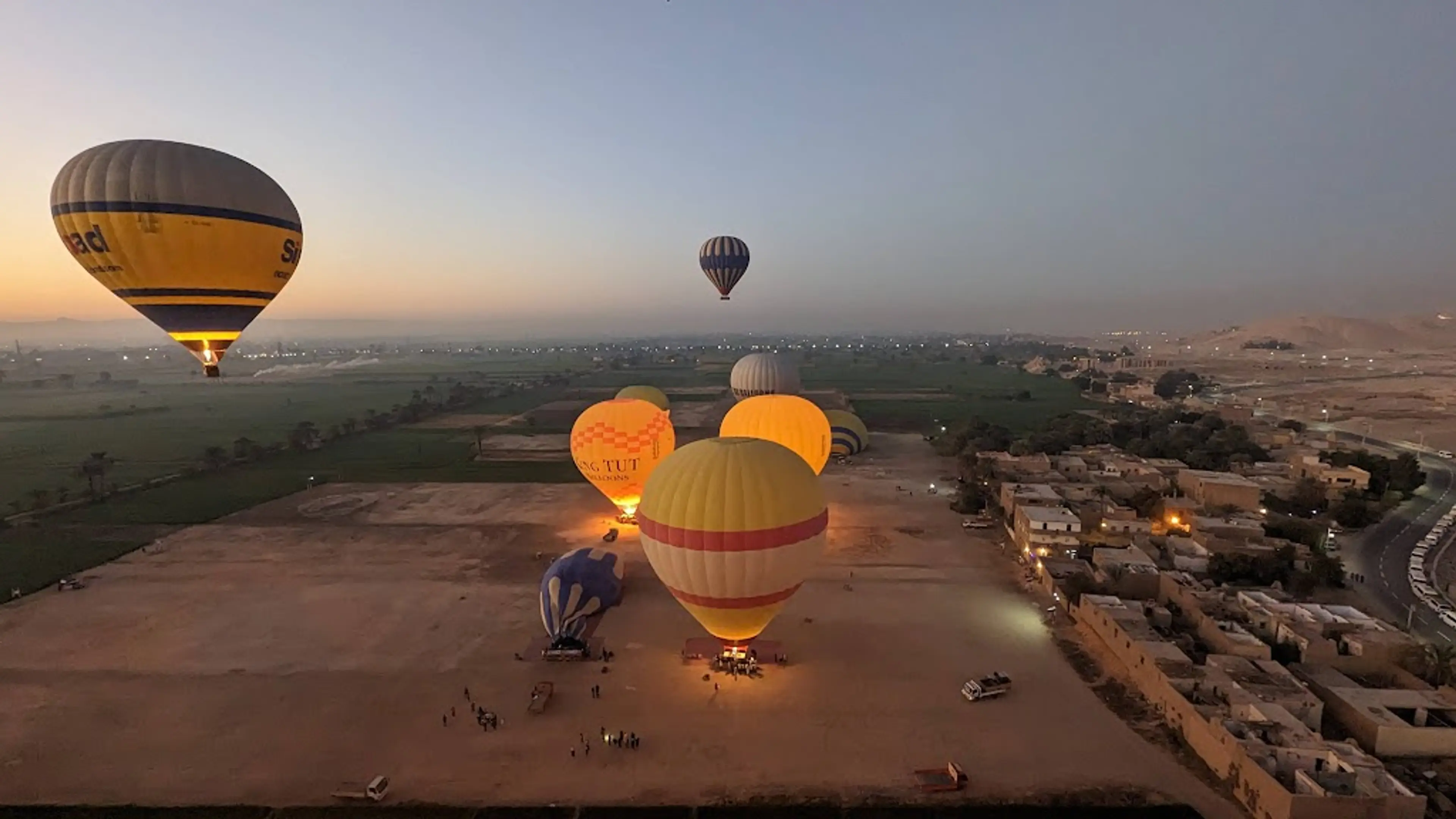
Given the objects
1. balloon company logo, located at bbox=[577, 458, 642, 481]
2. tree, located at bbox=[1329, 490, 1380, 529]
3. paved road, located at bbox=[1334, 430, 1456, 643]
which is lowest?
paved road, located at bbox=[1334, 430, 1456, 643]

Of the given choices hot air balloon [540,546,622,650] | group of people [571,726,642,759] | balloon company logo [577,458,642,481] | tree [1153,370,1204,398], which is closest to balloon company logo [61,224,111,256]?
hot air balloon [540,546,622,650]

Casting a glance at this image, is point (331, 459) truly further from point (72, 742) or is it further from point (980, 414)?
point (980, 414)

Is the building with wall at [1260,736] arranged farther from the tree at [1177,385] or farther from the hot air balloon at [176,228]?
the tree at [1177,385]

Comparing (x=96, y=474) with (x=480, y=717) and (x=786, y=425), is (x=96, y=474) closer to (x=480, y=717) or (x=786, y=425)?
(x=480, y=717)

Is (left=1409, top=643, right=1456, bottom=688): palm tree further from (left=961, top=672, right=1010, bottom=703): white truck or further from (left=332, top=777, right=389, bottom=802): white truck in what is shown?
(left=332, top=777, right=389, bottom=802): white truck

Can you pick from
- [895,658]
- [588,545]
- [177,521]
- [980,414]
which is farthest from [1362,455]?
[177,521]

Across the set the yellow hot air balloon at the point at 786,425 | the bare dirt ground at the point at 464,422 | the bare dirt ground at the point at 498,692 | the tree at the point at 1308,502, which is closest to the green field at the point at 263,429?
the bare dirt ground at the point at 464,422

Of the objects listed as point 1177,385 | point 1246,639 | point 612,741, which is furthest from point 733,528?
point 1177,385

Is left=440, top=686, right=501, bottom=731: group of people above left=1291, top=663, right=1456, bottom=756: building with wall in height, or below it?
above
